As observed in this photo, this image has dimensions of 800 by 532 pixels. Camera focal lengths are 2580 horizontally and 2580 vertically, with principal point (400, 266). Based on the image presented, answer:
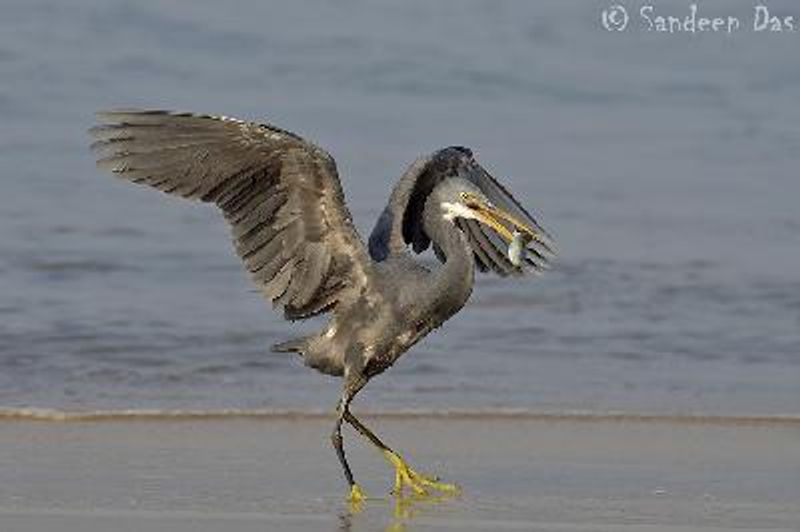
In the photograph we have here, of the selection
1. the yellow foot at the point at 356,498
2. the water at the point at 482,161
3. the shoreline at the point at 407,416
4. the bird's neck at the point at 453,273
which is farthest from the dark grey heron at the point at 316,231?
the water at the point at 482,161

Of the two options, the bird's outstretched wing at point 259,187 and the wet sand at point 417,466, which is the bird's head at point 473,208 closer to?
the bird's outstretched wing at point 259,187

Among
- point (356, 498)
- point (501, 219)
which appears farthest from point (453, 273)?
point (356, 498)

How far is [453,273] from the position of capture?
344 inches

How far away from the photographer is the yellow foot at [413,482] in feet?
27.8

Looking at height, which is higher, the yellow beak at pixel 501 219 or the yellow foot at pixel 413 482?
the yellow beak at pixel 501 219

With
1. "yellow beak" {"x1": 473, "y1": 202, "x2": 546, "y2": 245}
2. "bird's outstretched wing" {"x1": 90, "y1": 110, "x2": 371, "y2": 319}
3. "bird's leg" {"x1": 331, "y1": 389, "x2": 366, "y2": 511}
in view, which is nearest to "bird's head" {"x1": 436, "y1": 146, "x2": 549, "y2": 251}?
"yellow beak" {"x1": 473, "y1": 202, "x2": 546, "y2": 245}

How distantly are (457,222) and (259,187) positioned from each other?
748 mm

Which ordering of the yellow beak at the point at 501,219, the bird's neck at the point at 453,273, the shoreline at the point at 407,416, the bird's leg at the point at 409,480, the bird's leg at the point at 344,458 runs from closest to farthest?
the bird's leg at the point at 344,458 → the bird's leg at the point at 409,480 → the bird's neck at the point at 453,273 → the yellow beak at the point at 501,219 → the shoreline at the point at 407,416

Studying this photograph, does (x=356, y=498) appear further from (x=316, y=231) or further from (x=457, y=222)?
(x=457, y=222)

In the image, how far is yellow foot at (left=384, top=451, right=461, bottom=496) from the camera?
8.46 metres

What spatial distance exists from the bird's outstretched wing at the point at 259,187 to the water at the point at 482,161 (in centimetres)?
153

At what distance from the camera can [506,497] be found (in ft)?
27.3

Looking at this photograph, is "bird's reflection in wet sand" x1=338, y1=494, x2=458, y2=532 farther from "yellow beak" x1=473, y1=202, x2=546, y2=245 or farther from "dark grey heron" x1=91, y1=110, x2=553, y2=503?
"yellow beak" x1=473, y1=202, x2=546, y2=245

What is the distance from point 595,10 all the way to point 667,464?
12.2 m
